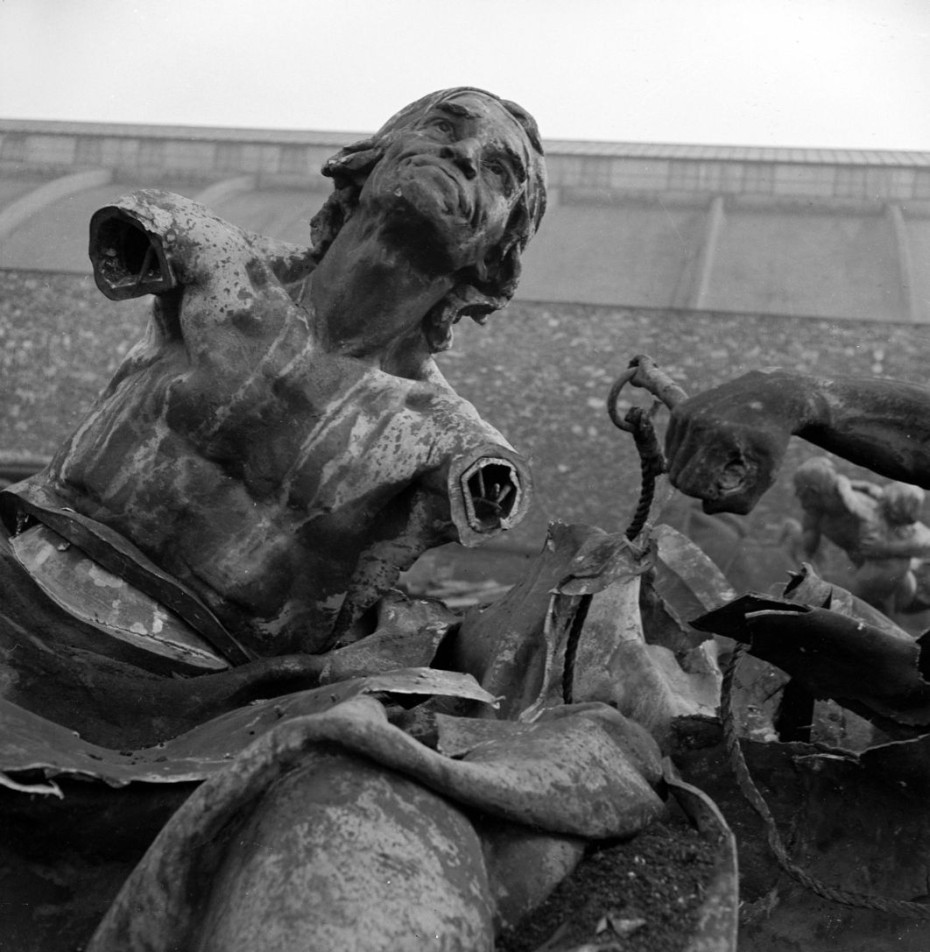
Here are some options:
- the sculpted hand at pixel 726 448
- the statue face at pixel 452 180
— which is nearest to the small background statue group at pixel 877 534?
the statue face at pixel 452 180

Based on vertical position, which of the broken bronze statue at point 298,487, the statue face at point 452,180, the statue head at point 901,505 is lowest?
the statue head at point 901,505

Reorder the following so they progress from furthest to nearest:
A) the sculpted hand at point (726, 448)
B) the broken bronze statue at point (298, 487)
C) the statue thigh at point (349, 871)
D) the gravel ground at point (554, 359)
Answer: the gravel ground at point (554, 359) < the broken bronze statue at point (298, 487) < the sculpted hand at point (726, 448) < the statue thigh at point (349, 871)

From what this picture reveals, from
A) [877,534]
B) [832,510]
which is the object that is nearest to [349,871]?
[877,534]

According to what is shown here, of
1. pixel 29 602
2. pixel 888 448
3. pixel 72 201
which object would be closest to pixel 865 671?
pixel 888 448

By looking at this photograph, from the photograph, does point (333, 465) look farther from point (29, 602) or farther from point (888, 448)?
point (888, 448)

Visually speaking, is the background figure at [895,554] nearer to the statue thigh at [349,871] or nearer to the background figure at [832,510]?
the background figure at [832,510]

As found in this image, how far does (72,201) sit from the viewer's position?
945 cm

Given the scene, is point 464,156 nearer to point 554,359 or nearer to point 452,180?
point 452,180

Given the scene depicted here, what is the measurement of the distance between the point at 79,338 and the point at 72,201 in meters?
1.11

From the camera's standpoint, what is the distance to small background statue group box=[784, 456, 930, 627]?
259 inches

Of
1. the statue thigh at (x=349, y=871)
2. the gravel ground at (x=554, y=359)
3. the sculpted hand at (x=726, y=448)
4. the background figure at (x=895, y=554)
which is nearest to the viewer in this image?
the statue thigh at (x=349, y=871)

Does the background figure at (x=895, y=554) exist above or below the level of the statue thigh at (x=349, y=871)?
below

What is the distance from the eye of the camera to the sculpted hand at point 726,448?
5.32 feet

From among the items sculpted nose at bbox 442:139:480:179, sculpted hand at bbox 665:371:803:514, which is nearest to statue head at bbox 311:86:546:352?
sculpted nose at bbox 442:139:480:179
